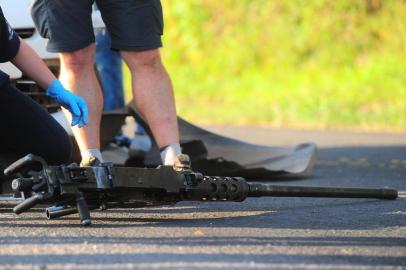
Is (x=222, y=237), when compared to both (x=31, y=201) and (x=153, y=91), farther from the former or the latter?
(x=153, y=91)

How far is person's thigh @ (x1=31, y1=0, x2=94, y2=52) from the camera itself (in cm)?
530

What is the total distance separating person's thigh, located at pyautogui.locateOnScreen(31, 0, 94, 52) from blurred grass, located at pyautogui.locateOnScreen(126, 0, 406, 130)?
7.57 meters

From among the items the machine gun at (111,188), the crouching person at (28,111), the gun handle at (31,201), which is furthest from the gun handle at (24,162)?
the crouching person at (28,111)

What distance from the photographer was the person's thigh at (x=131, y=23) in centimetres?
533

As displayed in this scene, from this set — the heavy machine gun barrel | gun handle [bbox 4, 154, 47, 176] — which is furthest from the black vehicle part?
gun handle [bbox 4, 154, 47, 176]

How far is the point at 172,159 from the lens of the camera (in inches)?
206

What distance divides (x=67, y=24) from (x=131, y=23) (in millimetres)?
320

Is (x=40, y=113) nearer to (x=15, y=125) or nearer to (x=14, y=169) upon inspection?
(x=15, y=125)

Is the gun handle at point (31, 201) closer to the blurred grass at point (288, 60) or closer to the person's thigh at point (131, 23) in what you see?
the person's thigh at point (131, 23)

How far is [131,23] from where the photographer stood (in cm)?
534

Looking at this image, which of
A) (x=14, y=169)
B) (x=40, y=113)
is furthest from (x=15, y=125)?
(x=14, y=169)

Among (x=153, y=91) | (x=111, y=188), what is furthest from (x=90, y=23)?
(x=111, y=188)

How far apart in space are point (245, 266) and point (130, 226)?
39.1 inches

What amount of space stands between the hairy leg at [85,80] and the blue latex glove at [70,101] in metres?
0.45
